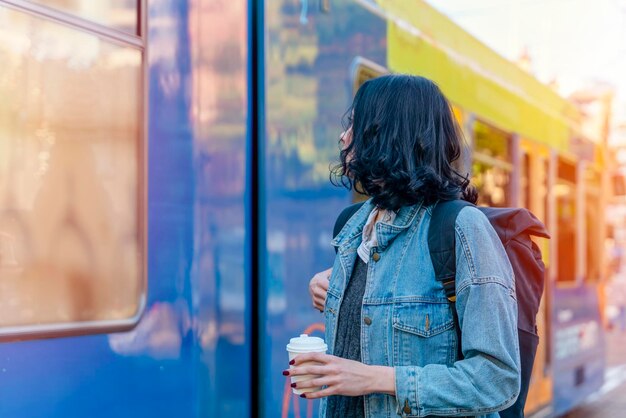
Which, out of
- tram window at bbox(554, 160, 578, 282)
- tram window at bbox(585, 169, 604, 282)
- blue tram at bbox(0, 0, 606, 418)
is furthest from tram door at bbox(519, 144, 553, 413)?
blue tram at bbox(0, 0, 606, 418)

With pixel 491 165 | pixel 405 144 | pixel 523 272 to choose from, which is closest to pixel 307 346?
pixel 405 144

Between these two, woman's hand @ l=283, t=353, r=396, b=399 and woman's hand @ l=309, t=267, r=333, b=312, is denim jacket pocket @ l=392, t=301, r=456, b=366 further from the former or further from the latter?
woman's hand @ l=309, t=267, r=333, b=312

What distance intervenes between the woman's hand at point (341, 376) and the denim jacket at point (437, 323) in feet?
0.09

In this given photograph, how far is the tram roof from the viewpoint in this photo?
13.0 ft

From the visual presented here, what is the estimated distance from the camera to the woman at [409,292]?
1464 mm

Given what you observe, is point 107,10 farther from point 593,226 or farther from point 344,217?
point 593,226

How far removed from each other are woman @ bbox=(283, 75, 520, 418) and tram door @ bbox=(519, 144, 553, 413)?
4.28 metres

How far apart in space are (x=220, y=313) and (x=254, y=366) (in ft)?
0.93

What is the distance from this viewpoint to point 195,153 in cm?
249

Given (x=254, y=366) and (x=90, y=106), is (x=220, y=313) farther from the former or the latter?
(x=90, y=106)

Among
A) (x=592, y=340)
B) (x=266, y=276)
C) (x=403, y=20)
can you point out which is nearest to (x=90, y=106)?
(x=266, y=276)

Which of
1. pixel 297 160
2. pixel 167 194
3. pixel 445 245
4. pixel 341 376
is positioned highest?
pixel 297 160

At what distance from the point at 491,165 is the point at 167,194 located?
320 cm

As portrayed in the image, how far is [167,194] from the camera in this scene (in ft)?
7.77
